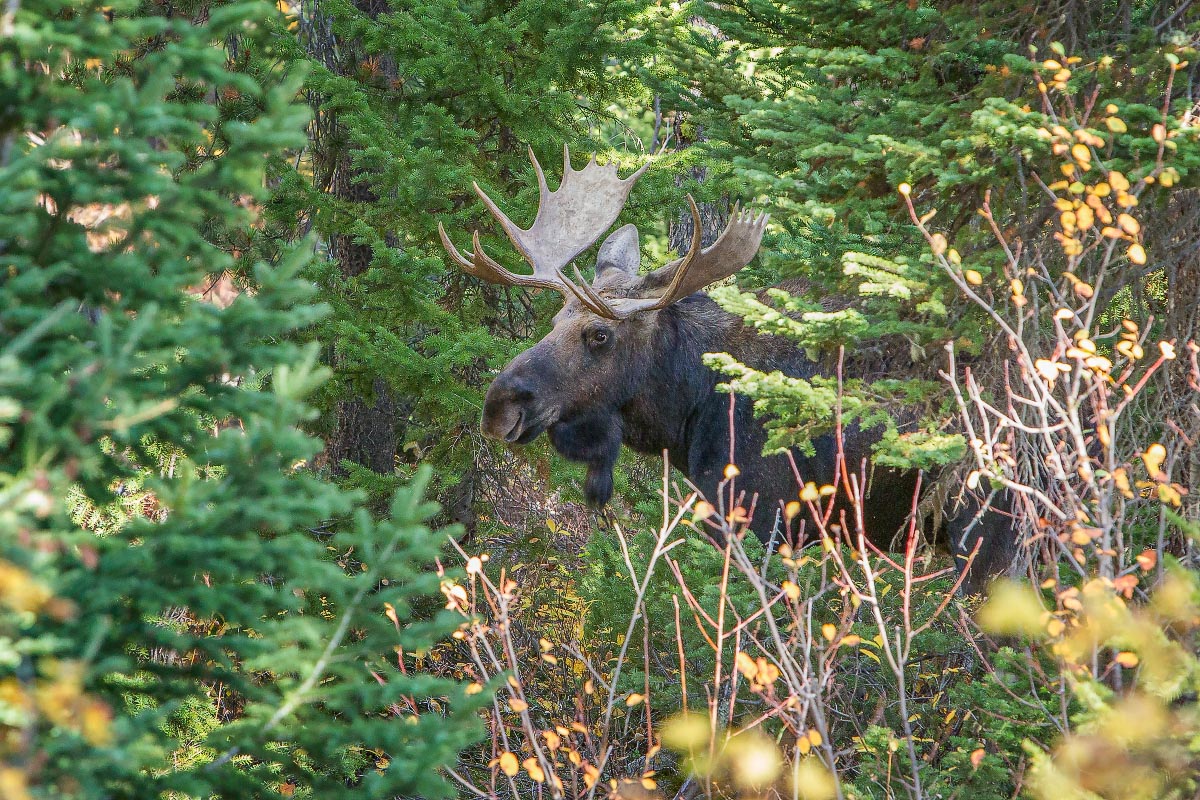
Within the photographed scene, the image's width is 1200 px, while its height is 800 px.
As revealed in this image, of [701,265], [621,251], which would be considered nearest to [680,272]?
[701,265]

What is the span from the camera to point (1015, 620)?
334 cm

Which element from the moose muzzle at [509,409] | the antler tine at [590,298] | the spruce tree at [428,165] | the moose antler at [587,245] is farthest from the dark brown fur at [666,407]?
the spruce tree at [428,165]

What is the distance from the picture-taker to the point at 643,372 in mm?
6781

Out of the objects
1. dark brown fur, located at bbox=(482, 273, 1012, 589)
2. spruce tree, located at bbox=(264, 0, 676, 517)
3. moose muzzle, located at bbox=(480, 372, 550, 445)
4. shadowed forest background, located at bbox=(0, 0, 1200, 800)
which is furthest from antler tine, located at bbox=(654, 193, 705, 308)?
spruce tree, located at bbox=(264, 0, 676, 517)

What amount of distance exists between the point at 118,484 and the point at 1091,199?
4.97 m

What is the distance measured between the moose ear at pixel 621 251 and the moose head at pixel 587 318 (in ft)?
0.65

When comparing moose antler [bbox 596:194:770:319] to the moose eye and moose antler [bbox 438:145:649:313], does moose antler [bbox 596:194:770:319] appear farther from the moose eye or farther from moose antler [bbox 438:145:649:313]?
moose antler [bbox 438:145:649:313]

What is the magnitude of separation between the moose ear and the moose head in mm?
199

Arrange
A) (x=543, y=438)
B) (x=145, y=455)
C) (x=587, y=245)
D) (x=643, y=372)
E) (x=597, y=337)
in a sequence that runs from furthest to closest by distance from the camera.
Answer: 1. (x=543, y=438)
2. (x=587, y=245)
3. (x=643, y=372)
4. (x=597, y=337)
5. (x=145, y=455)

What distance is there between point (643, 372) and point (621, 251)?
1.10 meters

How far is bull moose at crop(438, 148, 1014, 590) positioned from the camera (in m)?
6.28

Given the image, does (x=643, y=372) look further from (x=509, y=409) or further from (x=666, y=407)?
(x=509, y=409)

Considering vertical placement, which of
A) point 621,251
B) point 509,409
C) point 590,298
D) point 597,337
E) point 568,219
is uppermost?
point 568,219

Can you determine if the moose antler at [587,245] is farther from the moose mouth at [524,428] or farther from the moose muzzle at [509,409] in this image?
the moose mouth at [524,428]
